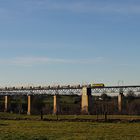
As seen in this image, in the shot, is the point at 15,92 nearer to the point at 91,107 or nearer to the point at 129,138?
the point at 91,107

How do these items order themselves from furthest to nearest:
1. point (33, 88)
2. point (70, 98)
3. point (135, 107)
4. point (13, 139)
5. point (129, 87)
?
point (70, 98), point (33, 88), point (129, 87), point (135, 107), point (13, 139)

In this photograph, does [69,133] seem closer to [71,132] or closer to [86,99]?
[71,132]

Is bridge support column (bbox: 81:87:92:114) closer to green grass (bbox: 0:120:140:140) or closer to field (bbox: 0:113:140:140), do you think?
field (bbox: 0:113:140:140)

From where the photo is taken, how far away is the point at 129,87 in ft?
370

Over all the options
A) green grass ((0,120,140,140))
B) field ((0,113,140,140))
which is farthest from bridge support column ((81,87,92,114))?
green grass ((0,120,140,140))

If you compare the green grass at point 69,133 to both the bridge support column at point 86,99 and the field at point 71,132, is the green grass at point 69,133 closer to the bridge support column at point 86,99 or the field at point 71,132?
the field at point 71,132

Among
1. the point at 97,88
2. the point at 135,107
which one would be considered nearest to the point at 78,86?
the point at 97,88

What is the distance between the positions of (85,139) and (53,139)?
194 cm

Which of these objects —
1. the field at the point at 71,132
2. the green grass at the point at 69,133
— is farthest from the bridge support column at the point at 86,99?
the green grass at the point at 69,133

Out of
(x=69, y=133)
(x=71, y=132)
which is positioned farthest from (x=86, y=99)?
(x=69, y=133)

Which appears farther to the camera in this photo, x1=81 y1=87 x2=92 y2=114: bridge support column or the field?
x1=81 y1=87 x2=92 y2=114: bridge support column

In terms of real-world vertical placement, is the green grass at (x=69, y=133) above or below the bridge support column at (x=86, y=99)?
below

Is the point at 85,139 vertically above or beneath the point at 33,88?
beneath

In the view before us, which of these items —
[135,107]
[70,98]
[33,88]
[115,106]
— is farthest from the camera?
[70,98]
